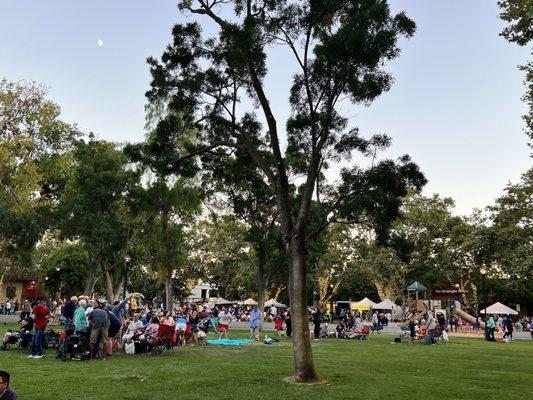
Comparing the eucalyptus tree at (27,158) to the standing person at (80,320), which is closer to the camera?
the standing person at (80,320)

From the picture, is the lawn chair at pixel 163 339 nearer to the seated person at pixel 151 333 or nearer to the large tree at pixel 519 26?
the seated person at pixel 151 333

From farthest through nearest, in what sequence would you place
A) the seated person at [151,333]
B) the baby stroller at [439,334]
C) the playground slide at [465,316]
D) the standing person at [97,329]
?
the playground slide at [465,316] < the baby stroller at [439,334] < the seated person at [151,333] < the standing person at [97,329]

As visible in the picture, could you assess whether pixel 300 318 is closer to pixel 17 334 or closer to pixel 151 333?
pixel 151 333

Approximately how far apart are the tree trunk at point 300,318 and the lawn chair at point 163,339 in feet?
21.3

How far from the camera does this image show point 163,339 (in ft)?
52.9

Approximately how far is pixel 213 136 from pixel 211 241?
54195 mm

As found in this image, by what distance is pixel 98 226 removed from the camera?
29797mm

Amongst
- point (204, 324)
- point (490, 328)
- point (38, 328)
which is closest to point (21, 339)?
point (38, 328)

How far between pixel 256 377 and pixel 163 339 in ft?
18.9

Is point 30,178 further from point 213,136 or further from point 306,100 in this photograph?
point 306,100

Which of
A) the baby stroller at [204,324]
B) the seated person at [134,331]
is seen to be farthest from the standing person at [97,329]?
the baby stroller at [204,324]

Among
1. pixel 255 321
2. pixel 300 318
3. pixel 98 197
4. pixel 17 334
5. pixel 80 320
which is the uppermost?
pixel 98 197

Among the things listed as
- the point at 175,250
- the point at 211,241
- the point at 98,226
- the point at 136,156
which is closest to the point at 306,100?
the point at 136,156

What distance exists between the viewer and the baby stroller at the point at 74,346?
14000mm
